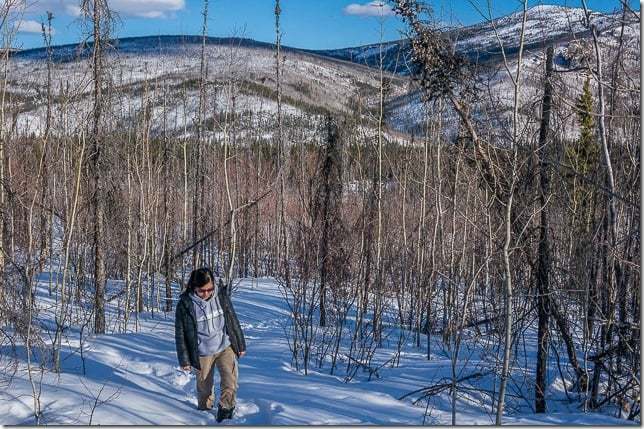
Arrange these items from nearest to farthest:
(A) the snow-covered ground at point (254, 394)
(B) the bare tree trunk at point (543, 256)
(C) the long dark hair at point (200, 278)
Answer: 1. (C) the long dark hair at point (200, 278)
2. (A) the snow-covered ground at point (254, 394)
3. (B) the bare tree trunk at point (543, 256)

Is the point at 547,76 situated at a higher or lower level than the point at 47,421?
higher

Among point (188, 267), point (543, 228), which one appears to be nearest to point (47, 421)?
point (543, 228)

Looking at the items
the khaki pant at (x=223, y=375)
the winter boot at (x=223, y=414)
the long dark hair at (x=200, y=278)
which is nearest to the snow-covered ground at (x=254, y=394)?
the winter boot at (x=223, y=414)

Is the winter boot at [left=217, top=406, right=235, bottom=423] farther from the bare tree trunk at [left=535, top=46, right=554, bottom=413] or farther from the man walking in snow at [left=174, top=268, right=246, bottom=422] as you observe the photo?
the bare tree trunk at [left=535, top=46, right=554, bottom=413]

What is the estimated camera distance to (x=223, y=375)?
6910 millimetres

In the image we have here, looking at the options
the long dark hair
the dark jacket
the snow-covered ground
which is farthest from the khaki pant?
the long dark hair

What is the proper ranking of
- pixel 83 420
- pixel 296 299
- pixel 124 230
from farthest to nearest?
pixel 124 230 < pixel 296 299 < pixel 83 420

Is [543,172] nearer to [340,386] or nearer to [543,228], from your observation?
[543,228]

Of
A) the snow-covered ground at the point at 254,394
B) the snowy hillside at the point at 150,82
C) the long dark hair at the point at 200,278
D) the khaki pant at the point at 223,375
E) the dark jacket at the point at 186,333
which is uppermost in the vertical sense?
the snowy hillside at the point at 150,82

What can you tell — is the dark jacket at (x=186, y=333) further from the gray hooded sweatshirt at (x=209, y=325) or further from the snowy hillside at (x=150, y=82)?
the snowy hillside at (x=150, y=82)

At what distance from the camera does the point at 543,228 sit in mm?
7863

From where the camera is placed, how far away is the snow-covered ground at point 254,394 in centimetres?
683

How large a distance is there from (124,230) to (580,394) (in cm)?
1594

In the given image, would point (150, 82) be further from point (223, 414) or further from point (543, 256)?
point (223, 414)
